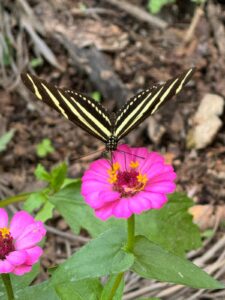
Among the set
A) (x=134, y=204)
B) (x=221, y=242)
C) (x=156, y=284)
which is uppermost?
(x=134, y=204)

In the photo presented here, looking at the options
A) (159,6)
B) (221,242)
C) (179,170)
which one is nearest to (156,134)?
(179,170)

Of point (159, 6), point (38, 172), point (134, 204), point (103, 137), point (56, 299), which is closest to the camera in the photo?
point (134, 204)

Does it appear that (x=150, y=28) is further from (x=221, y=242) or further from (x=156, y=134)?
(x=221, y=242)

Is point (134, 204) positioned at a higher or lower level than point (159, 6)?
lower

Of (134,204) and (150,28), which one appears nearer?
(134,204)

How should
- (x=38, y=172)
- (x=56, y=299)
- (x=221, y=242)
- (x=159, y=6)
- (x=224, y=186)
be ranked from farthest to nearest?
1. (x=159, y=6)
2. (x=224, y=186)
3. (x=221, y=242)
4. (x=38, y=172)
5. (x=56, y=299)

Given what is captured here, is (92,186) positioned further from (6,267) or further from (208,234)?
(208,234)
